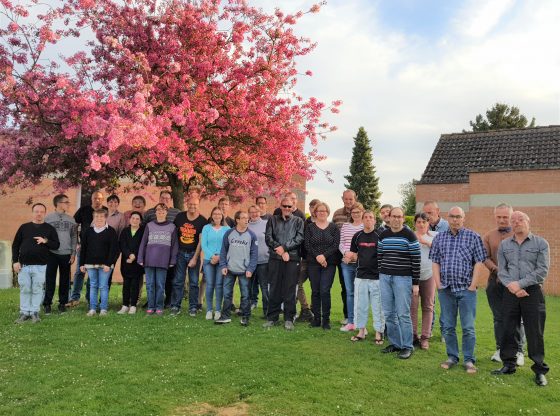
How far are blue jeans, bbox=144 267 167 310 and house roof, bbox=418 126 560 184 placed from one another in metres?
15.5

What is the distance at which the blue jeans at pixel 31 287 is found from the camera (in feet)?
27.4

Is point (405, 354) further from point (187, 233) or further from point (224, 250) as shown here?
point (187, 233)

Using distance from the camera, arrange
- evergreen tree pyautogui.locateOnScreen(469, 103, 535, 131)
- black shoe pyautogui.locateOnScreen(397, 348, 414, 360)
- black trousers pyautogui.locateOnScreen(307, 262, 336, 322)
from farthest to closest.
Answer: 1. evergreen tree pyautogui.locateOnScreen(469, 103, 535, 131)
2. black trousers pyautogui.locateOnScreen(307, 262, 336, 322)
3. black shoe pyautogui.locateOnScreen(397, 348, 414, 360)

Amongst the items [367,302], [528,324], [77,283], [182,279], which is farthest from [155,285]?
[528,324]

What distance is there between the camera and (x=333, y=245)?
806 cm

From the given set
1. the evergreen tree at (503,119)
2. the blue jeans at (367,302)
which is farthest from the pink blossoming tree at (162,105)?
the evergreen tree at (503,119)

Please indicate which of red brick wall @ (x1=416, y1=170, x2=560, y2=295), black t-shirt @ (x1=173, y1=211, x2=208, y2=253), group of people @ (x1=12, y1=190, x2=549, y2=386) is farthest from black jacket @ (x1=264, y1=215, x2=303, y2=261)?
red brick wall @ (x1=416, y1=170, x2=560, y2=295)

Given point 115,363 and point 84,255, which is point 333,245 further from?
point 84,255

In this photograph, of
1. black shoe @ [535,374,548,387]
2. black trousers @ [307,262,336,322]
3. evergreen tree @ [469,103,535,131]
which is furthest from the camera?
evergreen tree @ [469,103,535,131]

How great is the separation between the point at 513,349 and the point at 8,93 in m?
9.06

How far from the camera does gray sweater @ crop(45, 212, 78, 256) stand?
9.09 metres

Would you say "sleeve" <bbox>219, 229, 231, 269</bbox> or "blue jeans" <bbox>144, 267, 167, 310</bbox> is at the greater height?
"sleeve" <bbox>219, 229, 231, 269</bbox>

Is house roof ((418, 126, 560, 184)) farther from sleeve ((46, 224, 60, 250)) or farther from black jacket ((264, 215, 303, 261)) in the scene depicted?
sleeve ((46, 224, 60, 250))

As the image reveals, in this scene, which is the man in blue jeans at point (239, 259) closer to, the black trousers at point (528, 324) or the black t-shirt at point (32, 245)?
the black t-shirt at point (32, 245)
